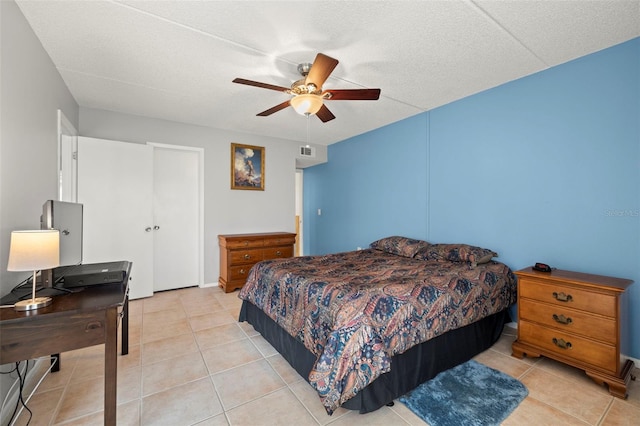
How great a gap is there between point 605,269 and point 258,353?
3.05 metres

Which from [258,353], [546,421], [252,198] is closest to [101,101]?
[252,198]

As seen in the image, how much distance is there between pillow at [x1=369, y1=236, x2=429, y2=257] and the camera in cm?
328

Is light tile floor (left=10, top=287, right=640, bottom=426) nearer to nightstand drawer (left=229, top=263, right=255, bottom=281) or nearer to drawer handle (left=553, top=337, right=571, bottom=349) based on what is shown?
drawer handle (left=553, top=337, right=571, bottom=349)

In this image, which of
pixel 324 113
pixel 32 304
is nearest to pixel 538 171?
pixel 324 113

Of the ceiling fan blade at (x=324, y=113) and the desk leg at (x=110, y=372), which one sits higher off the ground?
the ceiling fan blade at (x=324, y=113)

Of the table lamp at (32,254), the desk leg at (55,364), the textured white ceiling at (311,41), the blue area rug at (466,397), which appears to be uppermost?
the textured white ceiling at (311,41)

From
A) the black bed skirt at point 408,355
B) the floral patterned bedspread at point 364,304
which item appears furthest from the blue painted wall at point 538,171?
the black bed skirt at point 408,355

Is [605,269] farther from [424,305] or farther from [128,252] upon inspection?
[128,252]

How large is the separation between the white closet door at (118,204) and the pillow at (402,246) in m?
3.24

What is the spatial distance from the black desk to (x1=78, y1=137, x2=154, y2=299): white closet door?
7.68ft

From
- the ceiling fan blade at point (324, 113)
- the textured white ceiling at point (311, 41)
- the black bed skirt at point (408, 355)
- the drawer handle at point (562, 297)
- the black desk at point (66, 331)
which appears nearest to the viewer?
the black desk at point (66, 331)

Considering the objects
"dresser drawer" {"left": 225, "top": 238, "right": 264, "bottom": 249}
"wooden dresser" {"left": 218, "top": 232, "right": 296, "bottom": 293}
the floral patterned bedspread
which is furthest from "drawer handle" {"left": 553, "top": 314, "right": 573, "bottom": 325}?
"dresser drawer" {"left": 225, "top": 238, "right": 264, "bottom": 249}

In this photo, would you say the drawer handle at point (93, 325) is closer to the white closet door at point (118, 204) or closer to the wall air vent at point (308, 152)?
the white closet door at point (118, 204)

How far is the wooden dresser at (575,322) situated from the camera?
1818 millimetres
